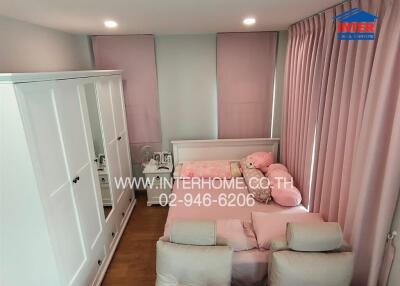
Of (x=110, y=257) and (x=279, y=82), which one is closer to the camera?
(x=110, y=257)

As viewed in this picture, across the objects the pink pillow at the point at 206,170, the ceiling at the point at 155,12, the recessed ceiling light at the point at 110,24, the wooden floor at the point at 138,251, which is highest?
the recessed ceiling light at the point at 110,24

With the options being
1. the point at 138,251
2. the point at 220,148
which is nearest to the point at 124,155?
the point at 138,251

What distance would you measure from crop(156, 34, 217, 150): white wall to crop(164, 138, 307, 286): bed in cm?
22

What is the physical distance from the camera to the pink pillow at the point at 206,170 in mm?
3094

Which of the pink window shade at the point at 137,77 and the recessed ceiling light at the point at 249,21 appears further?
the pink window shade at the point at 137,77

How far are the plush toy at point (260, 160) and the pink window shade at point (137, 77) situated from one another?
4.24 ft

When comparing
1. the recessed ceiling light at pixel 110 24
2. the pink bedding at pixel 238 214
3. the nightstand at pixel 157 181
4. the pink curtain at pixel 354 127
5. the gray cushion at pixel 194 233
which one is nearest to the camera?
the pink curtain at pixel 354 127

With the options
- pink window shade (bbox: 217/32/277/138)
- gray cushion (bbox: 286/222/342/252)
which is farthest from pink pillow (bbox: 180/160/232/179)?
gray cushion (bbox: 286/222/342/252)

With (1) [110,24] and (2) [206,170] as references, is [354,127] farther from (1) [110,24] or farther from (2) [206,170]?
(1) [110,24]

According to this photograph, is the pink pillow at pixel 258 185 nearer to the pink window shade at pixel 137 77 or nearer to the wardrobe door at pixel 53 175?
the pink window shade at pixel 137 77

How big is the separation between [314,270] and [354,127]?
955 millimetres

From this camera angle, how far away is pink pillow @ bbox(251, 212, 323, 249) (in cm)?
193

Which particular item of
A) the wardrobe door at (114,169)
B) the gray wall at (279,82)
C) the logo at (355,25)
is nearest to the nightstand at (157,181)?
the wardrobe door at (114,169)

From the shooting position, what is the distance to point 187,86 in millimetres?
3428
